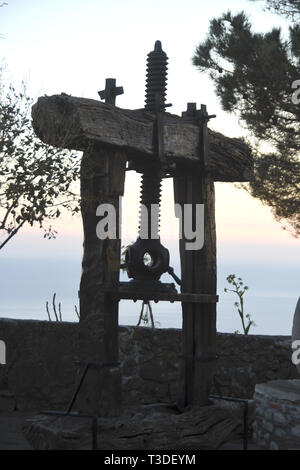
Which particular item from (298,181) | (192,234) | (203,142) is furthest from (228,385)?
(298,181)

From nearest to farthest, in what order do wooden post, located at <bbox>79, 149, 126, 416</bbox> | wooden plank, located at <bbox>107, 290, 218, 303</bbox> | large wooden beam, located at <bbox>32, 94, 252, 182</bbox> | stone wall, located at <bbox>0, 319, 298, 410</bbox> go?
large wooden beam, located at <bbox>32, 94, 252, 182</bbox> → wooden post, located at <bbox>79, 149, 126, 416</bbox> → wooden plank, located at <bbox>107, 290, 218, 303</bbox> → stone wall, located at <bbox>0, 319, 298, 410</bbox>

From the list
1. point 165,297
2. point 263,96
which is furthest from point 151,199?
point 263,96

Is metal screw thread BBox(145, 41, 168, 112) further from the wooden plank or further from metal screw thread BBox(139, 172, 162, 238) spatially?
the wooden plank

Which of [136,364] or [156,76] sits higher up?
[156,76]

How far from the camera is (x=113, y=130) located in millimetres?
5816

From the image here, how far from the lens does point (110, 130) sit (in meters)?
5.79

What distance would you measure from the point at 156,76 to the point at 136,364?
3686 millimetres

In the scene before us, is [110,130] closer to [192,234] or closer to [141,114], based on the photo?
[141,114]

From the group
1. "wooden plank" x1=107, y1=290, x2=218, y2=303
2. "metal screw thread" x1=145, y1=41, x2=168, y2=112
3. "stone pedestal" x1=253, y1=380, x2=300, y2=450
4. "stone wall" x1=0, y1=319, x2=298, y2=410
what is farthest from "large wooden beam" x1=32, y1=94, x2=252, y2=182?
"stone wall" x1=0, y1=319, x2=298, y2=410

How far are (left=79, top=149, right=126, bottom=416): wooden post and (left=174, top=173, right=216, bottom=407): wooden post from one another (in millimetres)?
1124

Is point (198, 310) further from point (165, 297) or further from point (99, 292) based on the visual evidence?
point (99, 292)

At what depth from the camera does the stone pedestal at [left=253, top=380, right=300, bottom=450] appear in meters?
6.68

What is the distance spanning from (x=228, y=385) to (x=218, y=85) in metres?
6.63

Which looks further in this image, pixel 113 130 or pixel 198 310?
pixel 198 310
